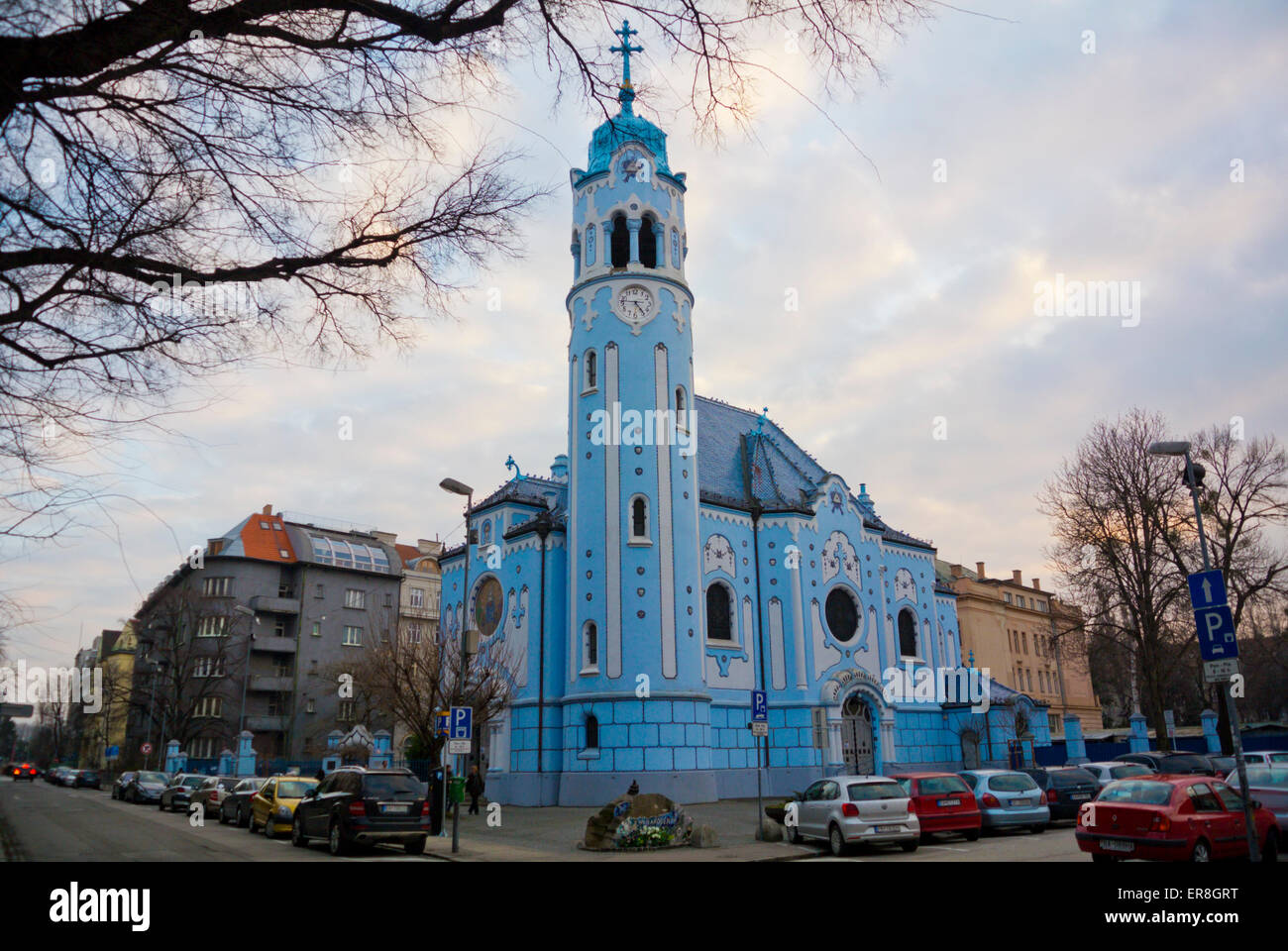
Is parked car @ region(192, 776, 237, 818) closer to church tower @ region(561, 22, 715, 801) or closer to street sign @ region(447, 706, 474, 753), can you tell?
church tower @ region(561, 22, 715, 801)

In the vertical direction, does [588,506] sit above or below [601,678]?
above

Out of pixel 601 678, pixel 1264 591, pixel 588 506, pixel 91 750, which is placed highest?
pixel 588 506

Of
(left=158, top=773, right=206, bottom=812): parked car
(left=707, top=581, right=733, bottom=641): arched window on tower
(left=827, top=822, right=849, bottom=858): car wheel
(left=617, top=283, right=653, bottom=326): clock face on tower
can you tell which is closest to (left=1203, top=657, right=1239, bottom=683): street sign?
(left=827, top=822, right=849, bottom=858): car wheel

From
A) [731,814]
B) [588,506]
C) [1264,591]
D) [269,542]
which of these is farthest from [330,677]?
[1264,591]

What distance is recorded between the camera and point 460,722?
19.2 m

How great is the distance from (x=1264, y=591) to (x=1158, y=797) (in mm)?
26563

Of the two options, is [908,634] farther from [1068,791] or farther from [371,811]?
[371,811]

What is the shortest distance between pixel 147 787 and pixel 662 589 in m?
24.7

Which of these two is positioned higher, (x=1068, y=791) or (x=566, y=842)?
(x=1068, y=791)

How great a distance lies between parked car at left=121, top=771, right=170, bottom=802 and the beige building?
163 ft

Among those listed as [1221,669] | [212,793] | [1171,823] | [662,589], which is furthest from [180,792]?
[1221,669]

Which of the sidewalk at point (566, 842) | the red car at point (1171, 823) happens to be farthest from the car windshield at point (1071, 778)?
the red car at point (1171, 823)
